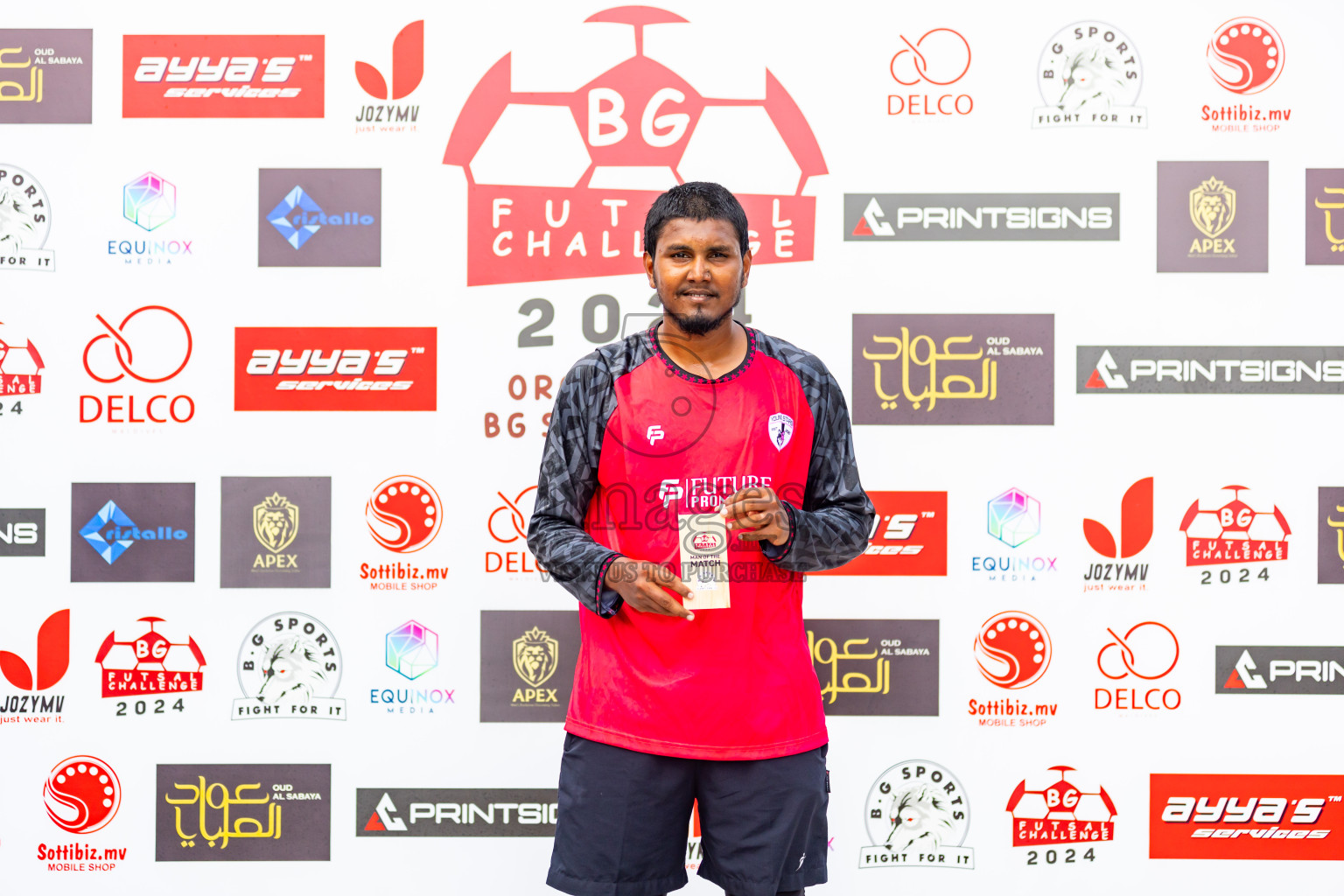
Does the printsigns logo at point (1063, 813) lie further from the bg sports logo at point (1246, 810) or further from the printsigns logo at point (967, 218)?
the printsigns logo at point (967, 218)

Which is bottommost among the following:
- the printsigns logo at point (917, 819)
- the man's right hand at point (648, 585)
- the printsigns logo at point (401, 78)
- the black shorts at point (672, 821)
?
the printsigns logo at point (917, 819)

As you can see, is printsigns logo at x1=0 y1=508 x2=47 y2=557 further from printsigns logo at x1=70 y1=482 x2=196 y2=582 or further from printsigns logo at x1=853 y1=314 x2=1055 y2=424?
printsigns logo at x1=853 y1=314 x2=1055 y2=424

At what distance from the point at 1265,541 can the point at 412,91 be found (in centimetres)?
243

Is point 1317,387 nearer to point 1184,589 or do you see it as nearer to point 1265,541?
point 1265,541

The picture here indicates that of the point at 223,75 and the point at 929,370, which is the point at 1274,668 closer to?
the point at 929,370

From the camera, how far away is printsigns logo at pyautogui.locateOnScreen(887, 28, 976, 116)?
240cm

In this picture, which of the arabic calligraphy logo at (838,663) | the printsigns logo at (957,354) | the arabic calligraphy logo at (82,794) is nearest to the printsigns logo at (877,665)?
the arabic calligraphy logo at (838,663)

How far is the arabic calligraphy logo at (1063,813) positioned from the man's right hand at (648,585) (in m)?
1.35

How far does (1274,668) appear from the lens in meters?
2.41

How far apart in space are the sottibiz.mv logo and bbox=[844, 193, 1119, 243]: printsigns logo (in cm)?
14

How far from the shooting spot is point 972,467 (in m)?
2.41

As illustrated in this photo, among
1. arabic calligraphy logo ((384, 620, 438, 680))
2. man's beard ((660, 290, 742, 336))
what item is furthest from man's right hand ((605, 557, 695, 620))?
arabic calligraphy logo ((384, 620, 438, 680))

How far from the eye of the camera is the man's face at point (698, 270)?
1.63m

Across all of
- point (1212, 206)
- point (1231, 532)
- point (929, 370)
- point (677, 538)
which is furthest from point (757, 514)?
point (1212, 206)
